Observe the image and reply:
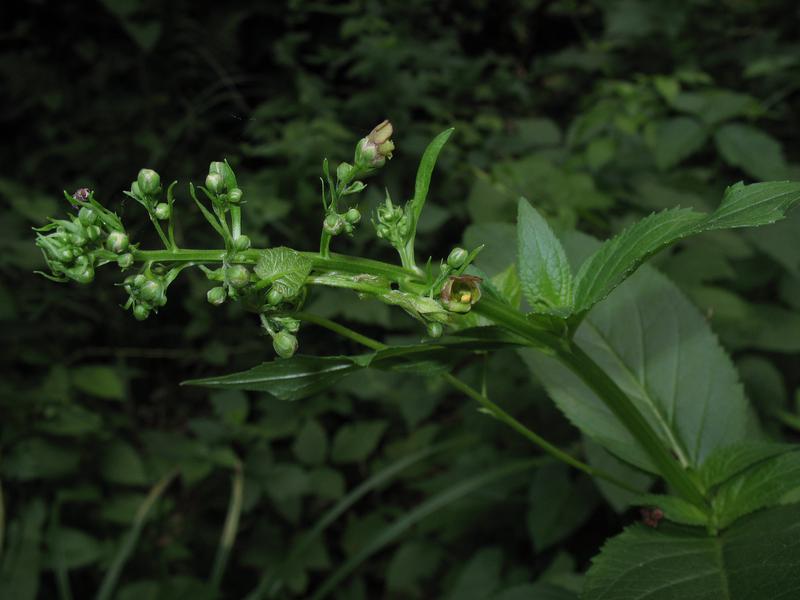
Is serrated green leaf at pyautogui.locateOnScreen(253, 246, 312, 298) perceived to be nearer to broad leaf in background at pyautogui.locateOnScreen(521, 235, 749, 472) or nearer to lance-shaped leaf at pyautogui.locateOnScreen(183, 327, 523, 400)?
lance-shaped leaf at pyautogui.locateOnScreen(183, 327, 523, 400)

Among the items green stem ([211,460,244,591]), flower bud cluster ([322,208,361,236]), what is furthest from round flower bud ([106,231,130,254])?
green stem ([211,460,244,591])

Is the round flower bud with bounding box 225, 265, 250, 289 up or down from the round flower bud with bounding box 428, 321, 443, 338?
up

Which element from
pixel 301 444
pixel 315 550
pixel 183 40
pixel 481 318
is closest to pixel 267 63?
pixel 183 40

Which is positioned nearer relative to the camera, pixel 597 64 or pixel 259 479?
pixel 259 479

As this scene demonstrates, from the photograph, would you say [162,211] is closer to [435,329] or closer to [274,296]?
[274,296]

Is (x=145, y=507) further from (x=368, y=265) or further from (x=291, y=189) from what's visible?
(x=368, y=265)

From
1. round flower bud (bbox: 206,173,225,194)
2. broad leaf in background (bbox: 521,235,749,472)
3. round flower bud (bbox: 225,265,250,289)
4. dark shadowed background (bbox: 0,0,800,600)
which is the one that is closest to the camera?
round flower bud (bbox: 225,265,250,289)

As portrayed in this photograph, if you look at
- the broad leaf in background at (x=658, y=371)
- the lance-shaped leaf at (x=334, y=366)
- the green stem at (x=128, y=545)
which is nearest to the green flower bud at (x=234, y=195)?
the lance-shaped leaf at (x=334, y=366)
